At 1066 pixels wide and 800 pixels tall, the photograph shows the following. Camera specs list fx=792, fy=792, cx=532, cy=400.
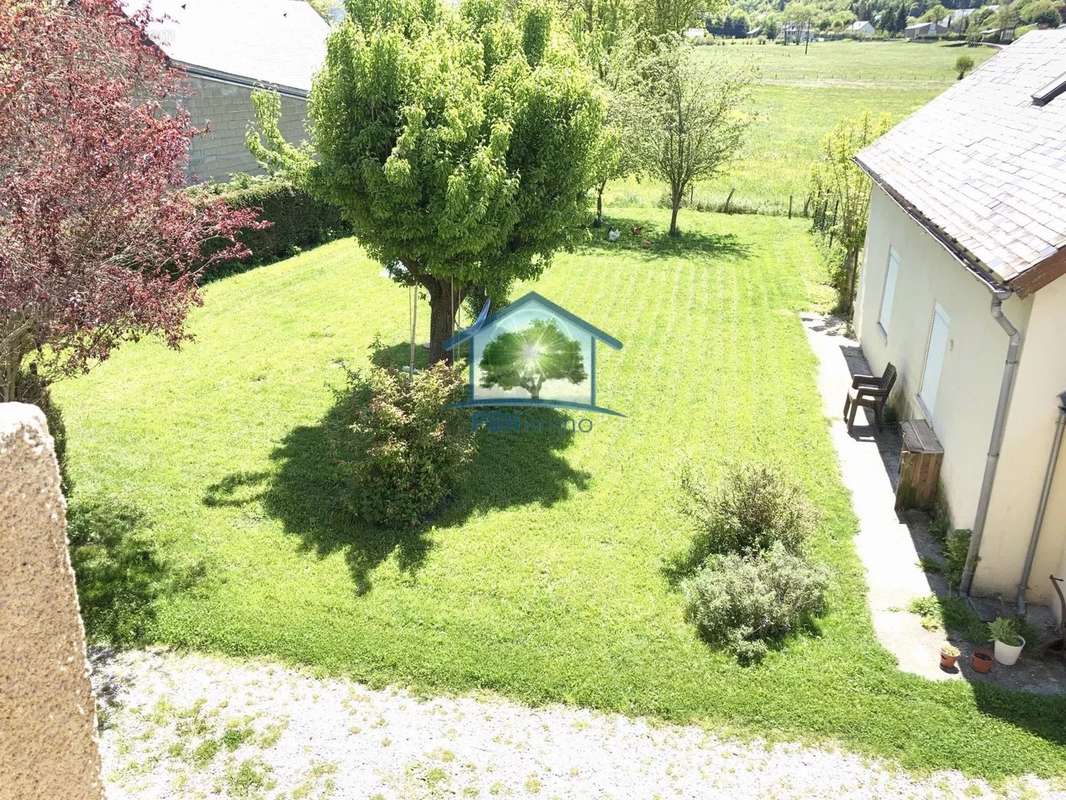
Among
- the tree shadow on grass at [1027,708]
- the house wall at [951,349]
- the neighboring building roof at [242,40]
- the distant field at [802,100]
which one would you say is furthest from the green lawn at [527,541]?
the distant field at [802,100]

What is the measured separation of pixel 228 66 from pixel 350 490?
2036cm

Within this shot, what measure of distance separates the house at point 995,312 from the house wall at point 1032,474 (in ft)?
0.04

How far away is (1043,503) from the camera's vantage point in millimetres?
8367

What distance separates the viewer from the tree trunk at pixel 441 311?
12.9 m

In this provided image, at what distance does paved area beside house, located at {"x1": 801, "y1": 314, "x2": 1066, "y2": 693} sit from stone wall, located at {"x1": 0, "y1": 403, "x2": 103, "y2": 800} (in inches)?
312

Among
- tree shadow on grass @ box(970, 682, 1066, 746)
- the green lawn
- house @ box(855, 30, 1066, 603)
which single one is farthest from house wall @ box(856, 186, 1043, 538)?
tree shadow on grass @ box(970, 682, 1066, 746)

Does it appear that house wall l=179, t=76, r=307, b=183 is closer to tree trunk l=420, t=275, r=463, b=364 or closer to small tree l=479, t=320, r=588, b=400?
tree trunk l=420, t=275, r=463, b=364

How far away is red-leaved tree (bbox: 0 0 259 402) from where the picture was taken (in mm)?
7148

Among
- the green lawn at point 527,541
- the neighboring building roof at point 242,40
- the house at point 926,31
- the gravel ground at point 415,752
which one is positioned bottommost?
the gravel ground at point 415,752

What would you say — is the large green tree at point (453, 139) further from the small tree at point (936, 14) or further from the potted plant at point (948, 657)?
the small tree at point (936, 14)

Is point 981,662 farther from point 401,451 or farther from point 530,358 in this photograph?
point 530,358

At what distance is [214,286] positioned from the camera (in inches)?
808

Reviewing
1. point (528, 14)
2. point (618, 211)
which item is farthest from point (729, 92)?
point (528, 14)

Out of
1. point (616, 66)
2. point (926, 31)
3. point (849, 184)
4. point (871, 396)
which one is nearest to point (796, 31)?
point (926, 31)
